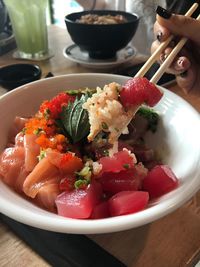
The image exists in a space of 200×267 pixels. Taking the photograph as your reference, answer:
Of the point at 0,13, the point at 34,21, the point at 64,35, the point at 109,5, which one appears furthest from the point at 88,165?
the point at 109,5

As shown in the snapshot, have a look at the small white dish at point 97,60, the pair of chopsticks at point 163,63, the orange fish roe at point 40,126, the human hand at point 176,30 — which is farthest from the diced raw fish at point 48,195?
the small white dish at point 97,60

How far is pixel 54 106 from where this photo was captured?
799 mm

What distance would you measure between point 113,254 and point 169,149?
1.01 ft

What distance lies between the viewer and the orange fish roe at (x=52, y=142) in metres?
0.70

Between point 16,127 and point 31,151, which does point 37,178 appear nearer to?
point 31,151

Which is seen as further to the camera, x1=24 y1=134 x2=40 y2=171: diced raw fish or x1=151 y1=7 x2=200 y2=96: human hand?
x1=151 y1=7 x2=200 y2=96: human hand

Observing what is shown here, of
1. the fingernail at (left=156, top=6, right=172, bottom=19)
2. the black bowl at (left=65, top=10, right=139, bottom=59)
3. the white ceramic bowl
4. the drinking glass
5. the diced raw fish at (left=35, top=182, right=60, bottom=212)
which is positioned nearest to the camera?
the white ceramic bowl

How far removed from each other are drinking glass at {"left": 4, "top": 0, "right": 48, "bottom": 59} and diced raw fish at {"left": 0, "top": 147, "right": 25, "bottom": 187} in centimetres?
94

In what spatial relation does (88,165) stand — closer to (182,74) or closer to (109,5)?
(182,74)

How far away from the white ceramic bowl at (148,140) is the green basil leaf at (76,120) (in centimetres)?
16

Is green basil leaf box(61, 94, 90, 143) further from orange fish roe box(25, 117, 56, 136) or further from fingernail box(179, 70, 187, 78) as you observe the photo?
fingernail box(179, 70, 187, 78)

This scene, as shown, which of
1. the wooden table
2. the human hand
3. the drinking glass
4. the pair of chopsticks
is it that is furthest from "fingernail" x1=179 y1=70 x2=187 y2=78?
the drinking glass

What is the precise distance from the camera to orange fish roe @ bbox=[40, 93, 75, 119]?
0.79 m

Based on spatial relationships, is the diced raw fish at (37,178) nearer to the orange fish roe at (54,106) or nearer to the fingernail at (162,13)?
the orange fish roe at (54,106)
